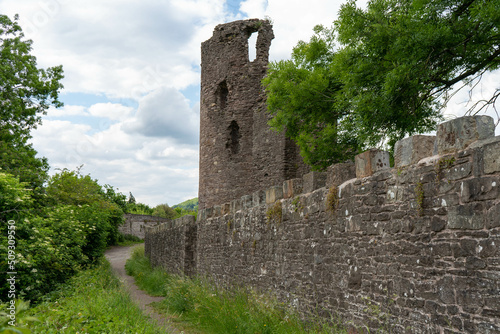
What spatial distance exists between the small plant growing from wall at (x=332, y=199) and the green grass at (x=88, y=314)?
2.77m

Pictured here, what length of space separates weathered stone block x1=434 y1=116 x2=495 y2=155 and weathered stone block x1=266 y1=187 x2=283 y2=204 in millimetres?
3521

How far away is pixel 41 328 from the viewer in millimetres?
5164

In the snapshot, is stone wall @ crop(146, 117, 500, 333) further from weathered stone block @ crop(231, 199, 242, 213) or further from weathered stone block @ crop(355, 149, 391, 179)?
weathered stone block @ crop(231, 199, 242, 213)

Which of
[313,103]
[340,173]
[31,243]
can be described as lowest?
[31,243]

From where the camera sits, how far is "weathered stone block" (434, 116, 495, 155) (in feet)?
12.0

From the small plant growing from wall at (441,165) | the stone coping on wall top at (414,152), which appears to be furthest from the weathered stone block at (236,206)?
the small plant growing from wall at (441,165)

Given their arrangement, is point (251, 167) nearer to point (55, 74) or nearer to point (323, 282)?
point (55, 74)

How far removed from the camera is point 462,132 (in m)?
3.76

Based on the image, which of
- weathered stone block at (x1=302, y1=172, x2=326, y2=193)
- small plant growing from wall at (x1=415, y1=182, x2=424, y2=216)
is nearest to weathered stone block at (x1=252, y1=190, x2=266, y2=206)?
weathered stone block at (x1=302, y1=172, x2=326, y2=193)

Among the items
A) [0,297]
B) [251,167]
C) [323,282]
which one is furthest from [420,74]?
[251,167]

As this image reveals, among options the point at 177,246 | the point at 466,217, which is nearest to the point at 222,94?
the point at 177,246

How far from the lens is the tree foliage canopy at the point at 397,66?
877 cm

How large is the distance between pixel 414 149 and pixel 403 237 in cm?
88

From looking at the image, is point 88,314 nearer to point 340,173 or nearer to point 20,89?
point 340,173
